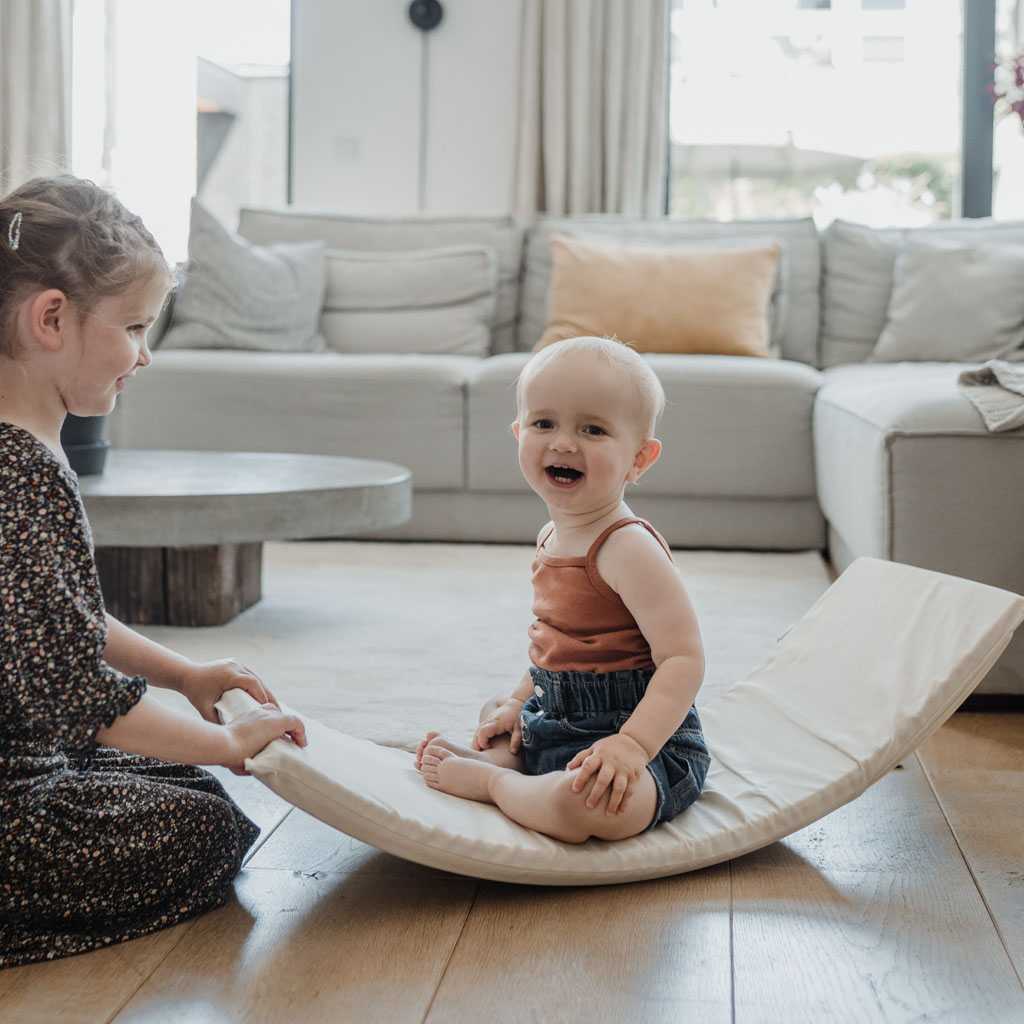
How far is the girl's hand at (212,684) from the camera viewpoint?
1.23 metres

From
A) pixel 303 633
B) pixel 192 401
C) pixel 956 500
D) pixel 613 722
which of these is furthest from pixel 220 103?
pixel 613 722

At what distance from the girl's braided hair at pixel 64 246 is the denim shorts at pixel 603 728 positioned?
0.61 m

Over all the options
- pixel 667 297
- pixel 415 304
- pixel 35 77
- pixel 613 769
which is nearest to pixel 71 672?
pixel 613 769

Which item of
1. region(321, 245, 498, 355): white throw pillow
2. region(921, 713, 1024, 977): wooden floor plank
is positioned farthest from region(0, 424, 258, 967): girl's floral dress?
region(321, 245, 498, 355): white throw pillow

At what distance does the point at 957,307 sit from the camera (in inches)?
137

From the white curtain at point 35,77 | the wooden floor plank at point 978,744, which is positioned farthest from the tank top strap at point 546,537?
the white curtain at point 35,77

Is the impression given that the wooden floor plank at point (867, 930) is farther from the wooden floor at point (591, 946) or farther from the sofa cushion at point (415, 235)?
the sofa cushion at point (415, 235)

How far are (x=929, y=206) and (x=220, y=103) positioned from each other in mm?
3028

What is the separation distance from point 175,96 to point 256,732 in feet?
15.7

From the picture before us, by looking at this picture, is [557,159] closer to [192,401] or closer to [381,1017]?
[192,401]

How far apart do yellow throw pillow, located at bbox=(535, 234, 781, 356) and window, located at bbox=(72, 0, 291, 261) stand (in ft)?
6.78

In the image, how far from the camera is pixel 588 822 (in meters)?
1.18

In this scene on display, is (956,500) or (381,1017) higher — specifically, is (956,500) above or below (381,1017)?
above

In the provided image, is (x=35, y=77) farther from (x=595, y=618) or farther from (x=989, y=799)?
(x=989, y=799)
